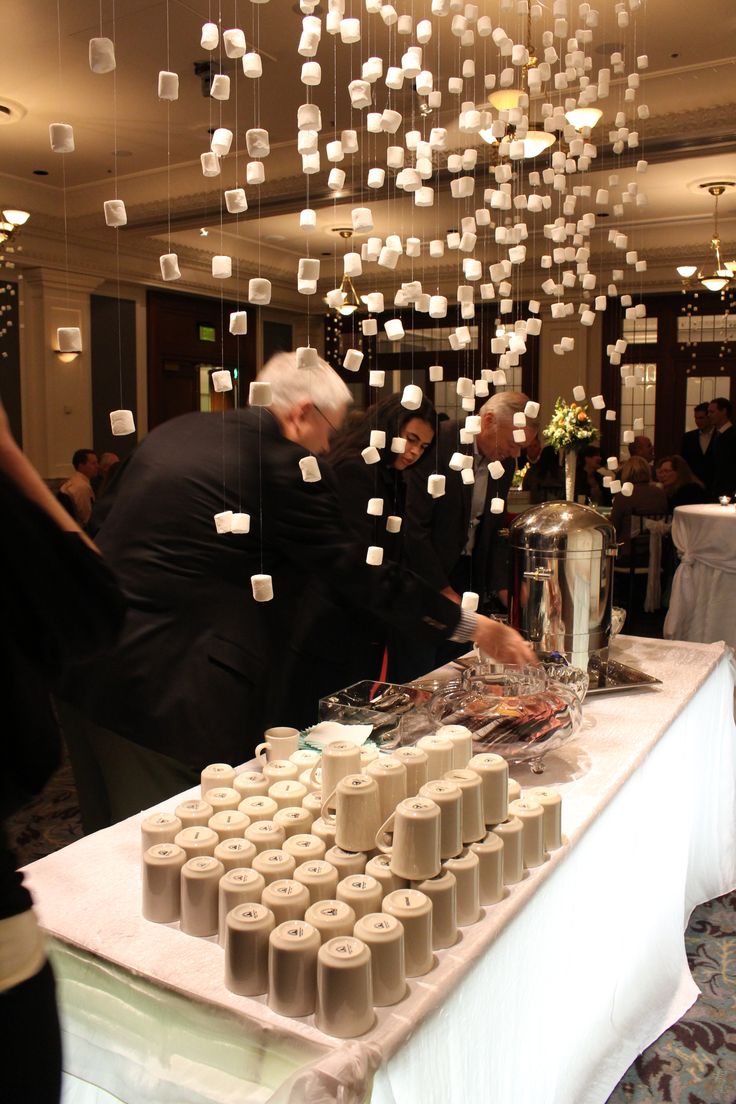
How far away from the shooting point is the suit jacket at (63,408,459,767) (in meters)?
1.91

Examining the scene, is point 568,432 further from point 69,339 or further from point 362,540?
point 69,339

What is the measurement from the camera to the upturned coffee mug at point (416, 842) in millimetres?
1105

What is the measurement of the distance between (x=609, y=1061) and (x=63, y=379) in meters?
9.60

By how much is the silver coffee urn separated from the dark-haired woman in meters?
0.43

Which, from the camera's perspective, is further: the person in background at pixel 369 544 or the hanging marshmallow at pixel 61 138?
the person in background at pixel 369 544

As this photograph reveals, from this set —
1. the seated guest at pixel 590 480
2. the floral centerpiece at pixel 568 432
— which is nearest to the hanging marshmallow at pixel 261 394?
the floral centerpiece at pixel 568 432

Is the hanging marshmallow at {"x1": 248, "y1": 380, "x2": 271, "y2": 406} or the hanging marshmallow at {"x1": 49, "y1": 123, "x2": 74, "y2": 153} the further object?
the hanging marshmallow at {"x1": 248, "y1": 380, "x2": 271, "y2": 406}

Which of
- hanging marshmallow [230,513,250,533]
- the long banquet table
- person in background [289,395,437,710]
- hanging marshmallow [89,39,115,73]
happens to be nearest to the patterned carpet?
the long banquet table

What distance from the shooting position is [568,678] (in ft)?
6.79

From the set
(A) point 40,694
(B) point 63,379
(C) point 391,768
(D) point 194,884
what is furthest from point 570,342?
(B) point 63,379

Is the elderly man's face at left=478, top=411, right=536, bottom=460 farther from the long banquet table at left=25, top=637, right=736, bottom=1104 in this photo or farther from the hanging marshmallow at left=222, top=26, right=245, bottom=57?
the hanging marshmallow at left=222, top=26, right=245, bottom=57

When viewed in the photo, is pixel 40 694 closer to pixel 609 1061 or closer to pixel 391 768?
pixel 391 768

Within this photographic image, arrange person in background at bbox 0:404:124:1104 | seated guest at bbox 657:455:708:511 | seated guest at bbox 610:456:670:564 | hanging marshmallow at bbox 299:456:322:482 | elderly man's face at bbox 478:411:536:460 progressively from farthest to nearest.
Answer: seated guest at bbox 657:455:708:511, seated guest at bbox 610:456:670:564, elderly man's face at bbox 478:411:536:460, hanging marshmallow at bbox 299:456:322:482, person in background at bbox 0:404:124:1104

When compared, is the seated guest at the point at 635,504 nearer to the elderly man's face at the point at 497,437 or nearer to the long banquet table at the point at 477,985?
the elderly man's face at the point at 497,437
